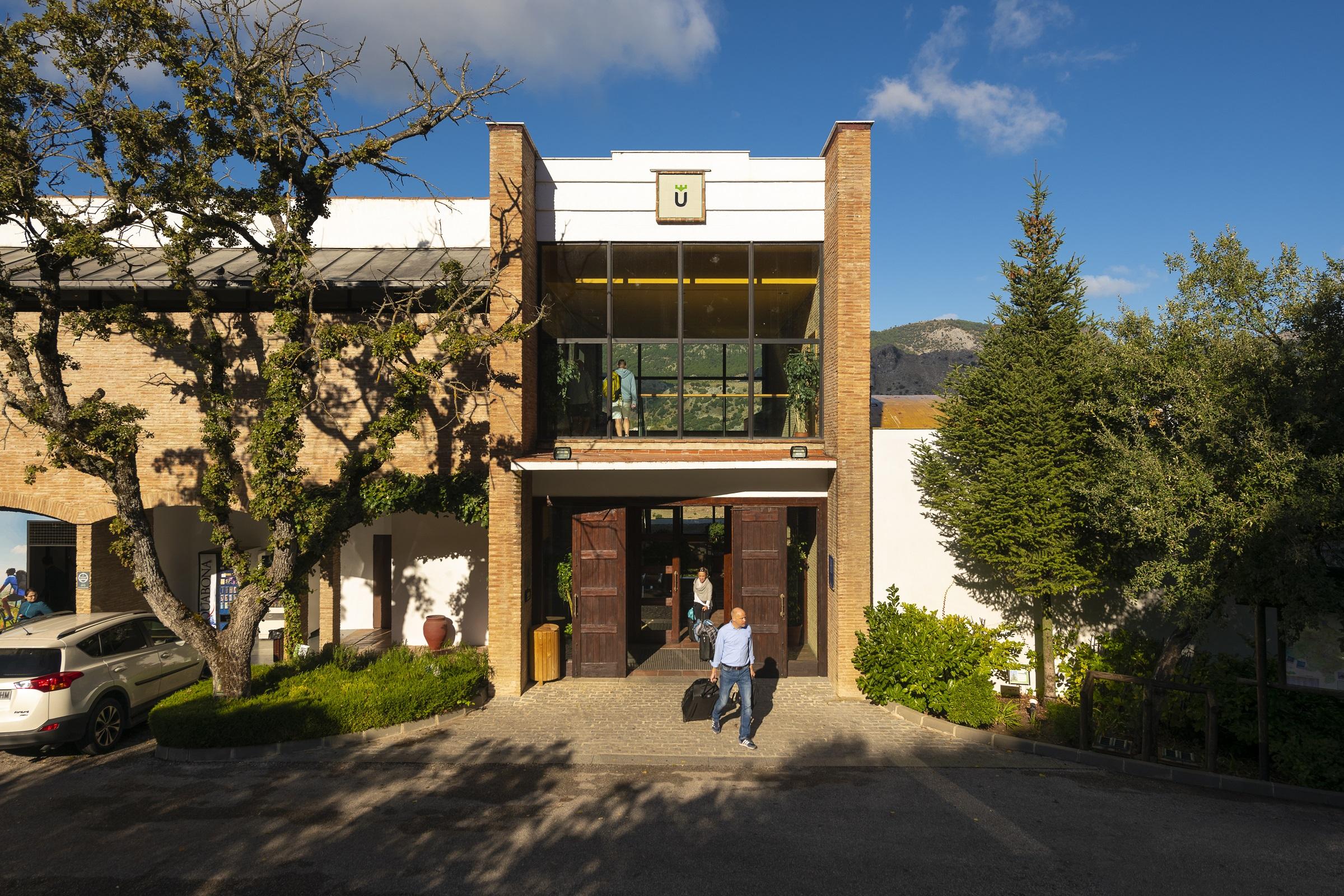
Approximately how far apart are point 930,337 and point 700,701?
105005 millimetres

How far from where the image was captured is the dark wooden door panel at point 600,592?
40.2 feet

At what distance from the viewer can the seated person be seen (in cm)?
1293

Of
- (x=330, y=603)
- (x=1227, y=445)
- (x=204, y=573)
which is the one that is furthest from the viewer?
(x=204, y=573)

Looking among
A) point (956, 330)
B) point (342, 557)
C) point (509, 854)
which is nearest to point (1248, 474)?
point (509, 854)

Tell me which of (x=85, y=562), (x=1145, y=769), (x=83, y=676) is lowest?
(x=1145, y=769)

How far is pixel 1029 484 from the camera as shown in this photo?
9562 millimetres

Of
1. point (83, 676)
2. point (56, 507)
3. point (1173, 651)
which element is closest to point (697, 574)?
point (1173, 651)

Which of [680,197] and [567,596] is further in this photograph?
[567,596]

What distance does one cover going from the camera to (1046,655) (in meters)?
10.6

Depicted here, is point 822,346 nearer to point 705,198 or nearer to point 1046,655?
point 705,198

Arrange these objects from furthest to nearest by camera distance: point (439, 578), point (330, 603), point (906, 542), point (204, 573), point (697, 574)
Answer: point (204, 573) → point (439, 578) → point (697, 574) → point (330, 603) → point (906, 542)

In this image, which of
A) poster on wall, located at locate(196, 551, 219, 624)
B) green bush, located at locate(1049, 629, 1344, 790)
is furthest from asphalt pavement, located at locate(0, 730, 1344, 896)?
poster on wall, located at locate(196, 551, 219, 624)

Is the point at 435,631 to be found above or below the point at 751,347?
below

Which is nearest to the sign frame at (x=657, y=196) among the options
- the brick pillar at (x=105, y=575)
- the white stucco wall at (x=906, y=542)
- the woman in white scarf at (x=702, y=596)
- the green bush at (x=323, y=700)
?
the white stucco wall at (x=906, y=542)
